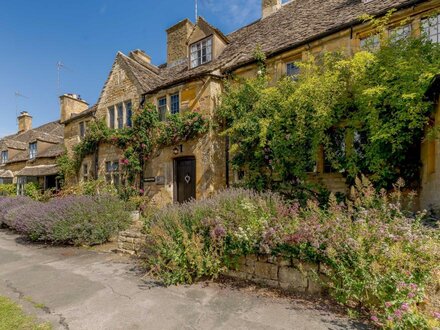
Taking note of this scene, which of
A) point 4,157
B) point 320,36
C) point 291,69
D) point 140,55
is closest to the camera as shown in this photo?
point 320,36

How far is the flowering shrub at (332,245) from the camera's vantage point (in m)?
3.28

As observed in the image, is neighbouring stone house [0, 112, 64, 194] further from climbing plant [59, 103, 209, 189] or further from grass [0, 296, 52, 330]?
grass [0, 296, 52, 330]

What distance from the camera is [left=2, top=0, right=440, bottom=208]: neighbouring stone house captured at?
24.9 feet

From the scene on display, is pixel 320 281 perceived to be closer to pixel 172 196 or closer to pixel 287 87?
pixel 287 87

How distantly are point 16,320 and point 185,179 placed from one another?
834cm

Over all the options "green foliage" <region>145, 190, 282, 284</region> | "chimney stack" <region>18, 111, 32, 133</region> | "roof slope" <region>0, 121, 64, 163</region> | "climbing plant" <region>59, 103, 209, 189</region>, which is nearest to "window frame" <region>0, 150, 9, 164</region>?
"roof slope" <region>0, 121, 64, 163</region>

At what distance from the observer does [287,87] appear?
849 centimetres

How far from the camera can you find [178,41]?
1573 centimetres

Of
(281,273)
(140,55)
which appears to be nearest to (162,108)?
(140,55)

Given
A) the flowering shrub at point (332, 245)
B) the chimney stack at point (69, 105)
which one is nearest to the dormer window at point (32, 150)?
the chimney stack at point (69, 105)

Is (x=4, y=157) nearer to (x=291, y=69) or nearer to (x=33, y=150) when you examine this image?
(x=33, y=150)

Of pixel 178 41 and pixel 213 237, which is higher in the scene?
pixel 178 41

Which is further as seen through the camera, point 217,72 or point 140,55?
point 140,55

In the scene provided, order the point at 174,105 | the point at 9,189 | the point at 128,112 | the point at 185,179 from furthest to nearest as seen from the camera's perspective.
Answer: the point at 9,189 < the point at 128,112 < the point at 174,105 < the point at 185,179
